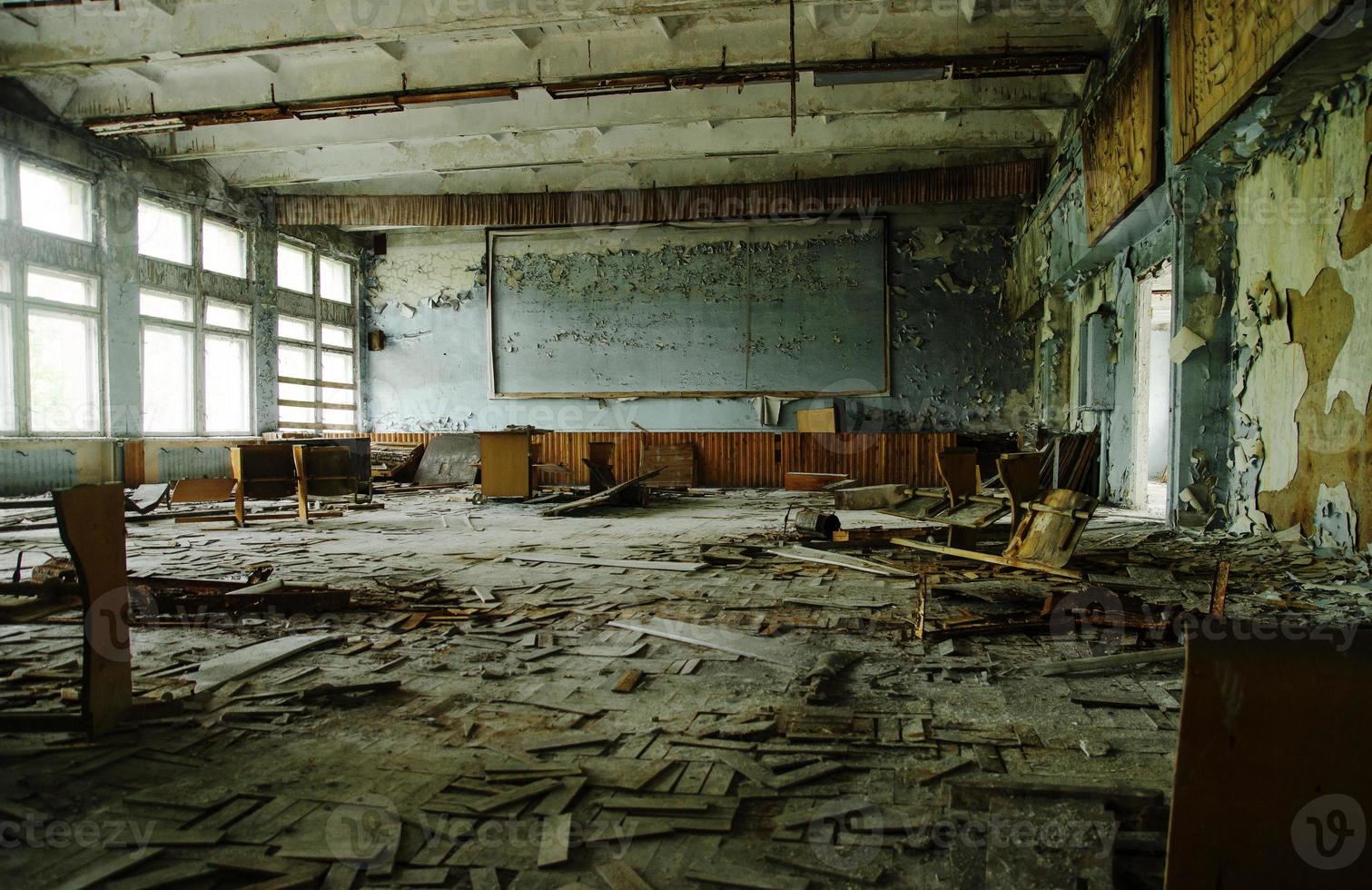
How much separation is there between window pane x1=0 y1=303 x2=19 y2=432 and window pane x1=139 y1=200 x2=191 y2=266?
8.33 ft

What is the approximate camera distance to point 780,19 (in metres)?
9.59

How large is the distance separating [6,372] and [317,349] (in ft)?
20.7

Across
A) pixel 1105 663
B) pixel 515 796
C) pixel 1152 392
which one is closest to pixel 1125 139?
pixel 1105 663

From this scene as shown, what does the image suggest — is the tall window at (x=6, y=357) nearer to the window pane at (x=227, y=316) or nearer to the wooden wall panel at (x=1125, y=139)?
the window pane at (x=227, y=316)

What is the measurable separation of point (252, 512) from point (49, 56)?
250 inches

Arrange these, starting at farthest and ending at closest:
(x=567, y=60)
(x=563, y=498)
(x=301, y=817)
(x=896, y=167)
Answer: (x=896, y=167)
(x=563, y=498)
(x=567, y=60)
(x=301, y=817)

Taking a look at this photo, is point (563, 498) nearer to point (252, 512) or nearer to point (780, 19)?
point (252, 512)

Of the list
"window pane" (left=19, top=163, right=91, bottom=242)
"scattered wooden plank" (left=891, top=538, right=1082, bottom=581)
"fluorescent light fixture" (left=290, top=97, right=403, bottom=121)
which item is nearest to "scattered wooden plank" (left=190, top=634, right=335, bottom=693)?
"scattered wooden plank" (left=891, top=538, right=1082, bottom=581)

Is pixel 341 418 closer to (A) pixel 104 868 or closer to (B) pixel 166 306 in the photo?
(B) pixel 166 306

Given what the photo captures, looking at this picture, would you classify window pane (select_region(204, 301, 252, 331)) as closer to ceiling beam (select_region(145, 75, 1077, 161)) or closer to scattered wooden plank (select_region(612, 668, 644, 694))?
ceiling beam (select_region(145, 75, 1077, 161))

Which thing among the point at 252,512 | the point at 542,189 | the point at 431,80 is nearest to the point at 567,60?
the point at 431,80

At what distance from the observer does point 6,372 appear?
10.7m

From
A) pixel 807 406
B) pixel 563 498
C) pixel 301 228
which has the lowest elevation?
pixel 563 498

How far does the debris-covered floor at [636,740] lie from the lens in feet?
6.42
